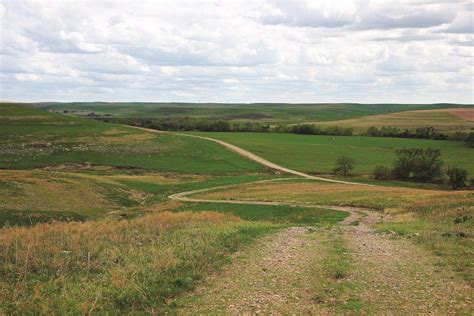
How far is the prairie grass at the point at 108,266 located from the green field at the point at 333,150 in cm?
6721

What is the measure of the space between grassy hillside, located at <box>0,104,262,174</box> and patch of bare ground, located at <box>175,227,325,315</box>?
64.6 m

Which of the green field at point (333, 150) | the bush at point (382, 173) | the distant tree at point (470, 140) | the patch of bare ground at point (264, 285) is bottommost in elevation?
the bush at point (382, 173)

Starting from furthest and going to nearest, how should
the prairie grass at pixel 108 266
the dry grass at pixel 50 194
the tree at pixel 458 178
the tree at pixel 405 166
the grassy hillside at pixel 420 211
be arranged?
the tree at pixel 405 166
the tree at pixel 458 178
the dry grass at pixel 50 194
the grassy hillside at pixel 420 211
the prairie grass at pixel 108 266

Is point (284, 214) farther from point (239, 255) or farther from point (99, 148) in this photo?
point (99, 148)

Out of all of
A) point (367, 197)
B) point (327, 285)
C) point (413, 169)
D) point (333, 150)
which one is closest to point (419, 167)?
point (413, 169)

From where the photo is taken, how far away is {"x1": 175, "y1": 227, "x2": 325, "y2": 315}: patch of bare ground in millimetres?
12531

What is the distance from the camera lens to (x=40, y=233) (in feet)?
77.8

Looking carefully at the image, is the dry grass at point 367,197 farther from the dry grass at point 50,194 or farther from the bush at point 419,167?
the bush at point 419,167

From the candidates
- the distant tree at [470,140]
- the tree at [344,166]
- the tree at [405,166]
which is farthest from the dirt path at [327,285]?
the distant tree at [470,140]

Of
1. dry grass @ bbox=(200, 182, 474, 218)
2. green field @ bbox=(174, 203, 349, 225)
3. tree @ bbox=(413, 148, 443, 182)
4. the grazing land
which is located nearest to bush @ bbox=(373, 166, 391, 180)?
tree @ bbox=(413, 148, 443, 182)

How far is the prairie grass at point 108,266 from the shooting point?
42.0 feet

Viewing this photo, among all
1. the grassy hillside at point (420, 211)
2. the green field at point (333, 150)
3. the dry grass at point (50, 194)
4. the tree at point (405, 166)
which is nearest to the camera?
the grassy hillside at point (420, 211)

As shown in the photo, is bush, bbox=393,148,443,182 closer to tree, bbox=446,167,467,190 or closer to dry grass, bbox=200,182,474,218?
A: tree, bbox=446,167,467,190

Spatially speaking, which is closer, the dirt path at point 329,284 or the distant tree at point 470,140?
the dirt path at point 329,284
